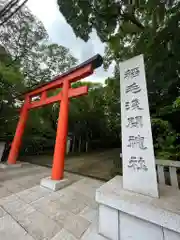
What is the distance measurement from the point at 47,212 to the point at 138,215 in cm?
148

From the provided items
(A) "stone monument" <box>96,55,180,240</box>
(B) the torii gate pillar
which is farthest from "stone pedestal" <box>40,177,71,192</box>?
(A) "stone monument" <box>96,55,180,240</box>

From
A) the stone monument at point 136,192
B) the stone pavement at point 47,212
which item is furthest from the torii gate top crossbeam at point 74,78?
the stone pavement at point 47,212

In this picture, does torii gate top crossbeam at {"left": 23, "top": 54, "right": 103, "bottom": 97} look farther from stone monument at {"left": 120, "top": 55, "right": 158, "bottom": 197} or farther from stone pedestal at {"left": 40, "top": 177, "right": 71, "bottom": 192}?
stone pedestal at {"left": 40, "top": 177, "right": 71, "bottom": 192}

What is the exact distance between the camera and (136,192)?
5.40ft

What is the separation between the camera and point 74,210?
85.8 inches

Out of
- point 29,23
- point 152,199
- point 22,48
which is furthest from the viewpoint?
point 22,48

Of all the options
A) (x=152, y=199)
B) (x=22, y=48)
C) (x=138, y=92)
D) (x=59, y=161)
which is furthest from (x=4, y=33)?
(x=152, y=199)

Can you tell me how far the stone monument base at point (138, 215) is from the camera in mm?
1233

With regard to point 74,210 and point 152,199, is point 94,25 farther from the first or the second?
point 74,210

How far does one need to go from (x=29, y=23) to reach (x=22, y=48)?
3.99 ft

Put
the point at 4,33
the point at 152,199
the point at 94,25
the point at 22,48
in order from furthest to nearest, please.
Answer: the point at 22,48 → the point at 4,33 → the point at 94,25 → the point at 152,199

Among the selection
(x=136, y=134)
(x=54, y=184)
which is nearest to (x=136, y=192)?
(x=136, y=134)

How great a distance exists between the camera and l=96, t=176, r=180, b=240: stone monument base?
1233 mm

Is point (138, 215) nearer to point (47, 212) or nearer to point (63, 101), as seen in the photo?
point (47, 212)
